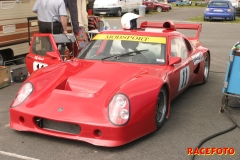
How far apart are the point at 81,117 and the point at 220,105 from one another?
2871 millimetres

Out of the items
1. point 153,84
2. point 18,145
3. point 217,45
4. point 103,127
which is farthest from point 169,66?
point 217,45

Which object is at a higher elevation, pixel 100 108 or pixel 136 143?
pixel 100 108

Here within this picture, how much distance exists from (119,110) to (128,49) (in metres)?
1.67

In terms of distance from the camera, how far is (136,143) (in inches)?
170

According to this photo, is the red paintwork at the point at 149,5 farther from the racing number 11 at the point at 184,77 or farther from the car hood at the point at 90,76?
the car hood at the point at 90,76

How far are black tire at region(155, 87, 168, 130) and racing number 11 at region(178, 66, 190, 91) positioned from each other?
88 cm

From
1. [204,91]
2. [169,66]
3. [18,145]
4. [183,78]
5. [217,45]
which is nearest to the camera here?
[18,145]

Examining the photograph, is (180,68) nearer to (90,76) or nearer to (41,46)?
(90,76)

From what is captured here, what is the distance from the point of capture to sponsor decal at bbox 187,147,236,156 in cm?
415

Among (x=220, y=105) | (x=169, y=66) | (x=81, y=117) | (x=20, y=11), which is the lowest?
(x=220, y=105)

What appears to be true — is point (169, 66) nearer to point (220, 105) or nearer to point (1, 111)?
point (220, 105)

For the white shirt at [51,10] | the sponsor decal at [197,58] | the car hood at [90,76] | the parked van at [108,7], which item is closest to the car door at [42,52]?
the car hood at [90,76]

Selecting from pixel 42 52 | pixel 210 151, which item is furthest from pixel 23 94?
pixel 210 151

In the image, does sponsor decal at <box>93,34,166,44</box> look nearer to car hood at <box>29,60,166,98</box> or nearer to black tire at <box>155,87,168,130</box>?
car hood at <box>29,60,166,98</box>
